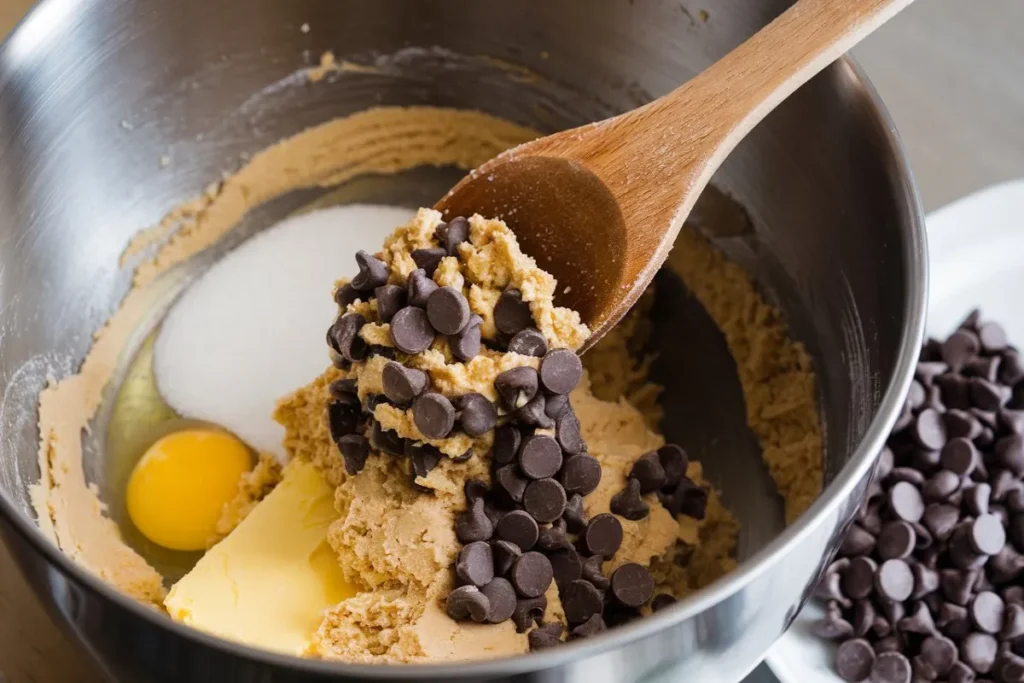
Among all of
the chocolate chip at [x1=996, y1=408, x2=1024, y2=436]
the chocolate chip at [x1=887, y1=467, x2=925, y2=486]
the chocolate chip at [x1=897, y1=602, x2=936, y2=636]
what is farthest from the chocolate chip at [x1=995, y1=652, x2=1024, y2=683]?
the chocolate chip at [x1=996, y1=408, x2=1024, y2=436]

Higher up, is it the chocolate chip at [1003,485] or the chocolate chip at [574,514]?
the chocolate chip at [574,514]

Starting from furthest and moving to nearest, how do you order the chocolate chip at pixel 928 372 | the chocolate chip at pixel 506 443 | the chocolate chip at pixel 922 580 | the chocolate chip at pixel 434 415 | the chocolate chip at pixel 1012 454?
the chocolate chip at pixel 928 372, the chocolate chip at pixel 1012 454, the chocolate chip at pixel 922 580, the chocolate chip at pixel 506 443, the chocolate chip at pixel 434 415

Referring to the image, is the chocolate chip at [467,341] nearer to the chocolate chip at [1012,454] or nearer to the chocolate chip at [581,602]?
the chocolate chip at [581,602]

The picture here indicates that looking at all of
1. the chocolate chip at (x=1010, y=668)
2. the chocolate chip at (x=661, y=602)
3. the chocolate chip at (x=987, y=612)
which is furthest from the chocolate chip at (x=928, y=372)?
the chocolate chip at (x=661, y=602)

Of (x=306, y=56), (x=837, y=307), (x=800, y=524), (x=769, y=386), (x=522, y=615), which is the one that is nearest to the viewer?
(x=800, y=524)

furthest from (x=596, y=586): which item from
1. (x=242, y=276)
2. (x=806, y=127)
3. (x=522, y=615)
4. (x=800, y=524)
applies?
(x=242, y=276)

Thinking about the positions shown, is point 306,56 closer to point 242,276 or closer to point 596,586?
point 242,276

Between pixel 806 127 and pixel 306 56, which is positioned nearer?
pixel 806 127
